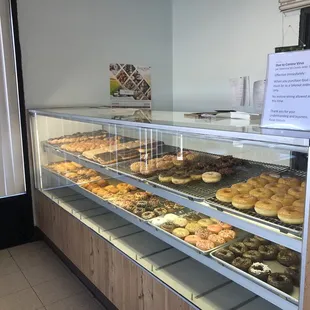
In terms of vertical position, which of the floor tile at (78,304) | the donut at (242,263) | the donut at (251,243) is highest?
the donut at (251,243)

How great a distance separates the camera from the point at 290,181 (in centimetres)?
165

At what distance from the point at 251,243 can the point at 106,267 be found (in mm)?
→ 1061

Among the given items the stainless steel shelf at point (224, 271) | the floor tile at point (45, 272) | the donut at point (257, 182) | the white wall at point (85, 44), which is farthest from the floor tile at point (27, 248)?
the donut at point (257, 182)

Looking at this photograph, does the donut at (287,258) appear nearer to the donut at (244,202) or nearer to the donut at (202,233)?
the donut at (244,202)

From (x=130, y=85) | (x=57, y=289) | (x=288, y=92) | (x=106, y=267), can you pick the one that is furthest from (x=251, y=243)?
(x=130, y=85)

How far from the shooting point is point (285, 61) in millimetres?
1169

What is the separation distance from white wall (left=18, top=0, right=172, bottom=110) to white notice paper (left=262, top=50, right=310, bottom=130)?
2636 millimetres

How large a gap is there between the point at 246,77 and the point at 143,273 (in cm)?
229

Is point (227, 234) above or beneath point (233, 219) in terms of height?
beneath

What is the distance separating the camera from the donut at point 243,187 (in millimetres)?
1581

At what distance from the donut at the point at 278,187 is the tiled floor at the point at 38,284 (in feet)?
5.04

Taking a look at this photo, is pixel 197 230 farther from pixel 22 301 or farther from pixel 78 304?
pixel 22 301

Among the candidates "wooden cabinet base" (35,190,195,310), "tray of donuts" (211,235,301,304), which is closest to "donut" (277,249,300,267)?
"tray of donuts" (211,235,301,304)

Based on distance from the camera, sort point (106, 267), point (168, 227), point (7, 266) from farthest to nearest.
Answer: point (7, 266) → point (106, 267) → point (168, 227)
